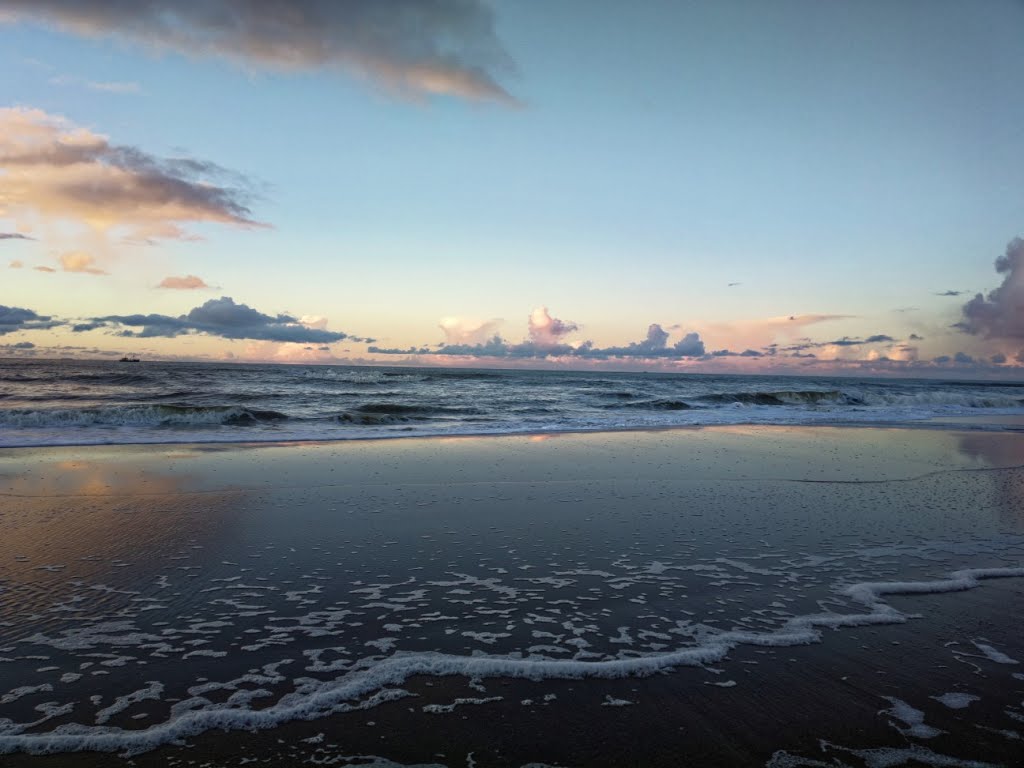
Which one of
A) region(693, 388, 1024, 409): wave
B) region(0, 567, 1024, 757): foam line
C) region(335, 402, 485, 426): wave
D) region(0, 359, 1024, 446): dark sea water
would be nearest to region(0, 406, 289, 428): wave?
region(0, 359, 1024, 446): dark sea water

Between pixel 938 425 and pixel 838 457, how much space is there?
48.3 feet

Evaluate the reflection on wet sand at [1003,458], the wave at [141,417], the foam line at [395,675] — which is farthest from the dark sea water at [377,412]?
the foam line at [395,675]

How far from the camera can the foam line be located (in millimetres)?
3000

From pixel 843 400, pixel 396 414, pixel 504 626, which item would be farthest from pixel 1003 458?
pixel 843 400

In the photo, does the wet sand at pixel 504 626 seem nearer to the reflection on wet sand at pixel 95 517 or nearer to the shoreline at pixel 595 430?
the reflection on wet sand at pixel 95 517

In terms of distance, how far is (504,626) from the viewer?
445 centimetres

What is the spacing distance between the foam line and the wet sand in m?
0.02

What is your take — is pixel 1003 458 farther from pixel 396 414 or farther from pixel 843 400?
pixel 843 400

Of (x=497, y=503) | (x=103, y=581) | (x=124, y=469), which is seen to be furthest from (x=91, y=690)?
(x=124, y=469)

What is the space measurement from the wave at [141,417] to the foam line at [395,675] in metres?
19.6

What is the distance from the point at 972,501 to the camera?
9273 millimetres

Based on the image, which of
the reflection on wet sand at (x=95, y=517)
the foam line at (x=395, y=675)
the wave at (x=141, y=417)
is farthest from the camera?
the wave at (x=141, y=417)

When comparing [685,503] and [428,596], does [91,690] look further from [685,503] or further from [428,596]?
[685,503]

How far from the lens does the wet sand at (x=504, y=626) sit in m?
3.10
